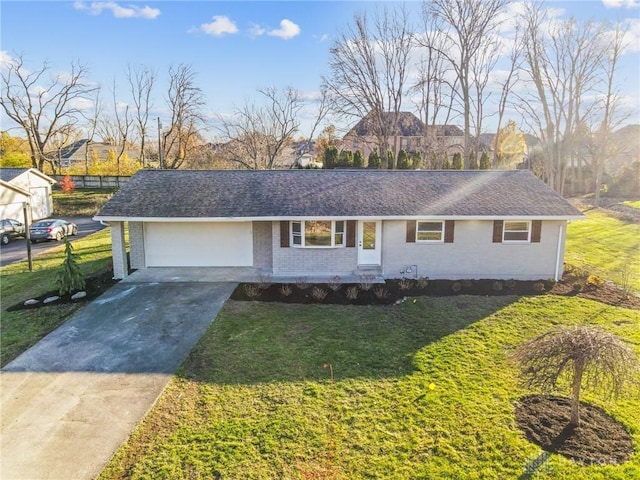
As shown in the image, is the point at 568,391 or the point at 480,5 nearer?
the point at 568,391

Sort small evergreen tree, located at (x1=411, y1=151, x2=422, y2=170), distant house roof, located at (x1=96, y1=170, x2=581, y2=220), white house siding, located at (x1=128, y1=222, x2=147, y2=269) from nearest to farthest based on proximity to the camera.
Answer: distant house roof, located at (x1=96, y1=170, x2=581, y2=220) < white house siding, located at (x1=128, y1=222, x2=147, y2=269) < small evergreen tree, located at (x1=411, y1=151, x2=422, y2=170)

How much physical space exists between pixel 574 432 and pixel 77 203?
3800cm

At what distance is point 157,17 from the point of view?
1592 cm

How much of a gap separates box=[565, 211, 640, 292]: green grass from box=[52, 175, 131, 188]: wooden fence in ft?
133

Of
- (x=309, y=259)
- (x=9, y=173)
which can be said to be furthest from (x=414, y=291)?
(x=9, y=173)

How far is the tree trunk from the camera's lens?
6.45 meters

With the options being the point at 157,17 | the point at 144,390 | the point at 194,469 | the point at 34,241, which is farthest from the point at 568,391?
the point at 34,241

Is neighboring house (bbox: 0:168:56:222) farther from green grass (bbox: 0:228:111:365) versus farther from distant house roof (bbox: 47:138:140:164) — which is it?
distant house roof (bbox: 47:138:140:164)

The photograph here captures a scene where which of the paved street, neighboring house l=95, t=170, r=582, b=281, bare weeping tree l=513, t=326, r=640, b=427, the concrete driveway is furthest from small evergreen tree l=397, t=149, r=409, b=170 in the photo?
bare weeping tree l=513, t=326, r=640, b=427

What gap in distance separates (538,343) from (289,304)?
7.33 metres

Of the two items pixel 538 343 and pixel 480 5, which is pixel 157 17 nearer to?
pixel 538 343

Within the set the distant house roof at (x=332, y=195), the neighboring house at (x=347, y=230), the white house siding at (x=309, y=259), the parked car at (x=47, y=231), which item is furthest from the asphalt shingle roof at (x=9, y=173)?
the white house siding at (x=309, y=259)

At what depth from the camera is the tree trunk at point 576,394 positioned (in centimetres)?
645

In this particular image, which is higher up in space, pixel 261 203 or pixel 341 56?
pixel 341 56
